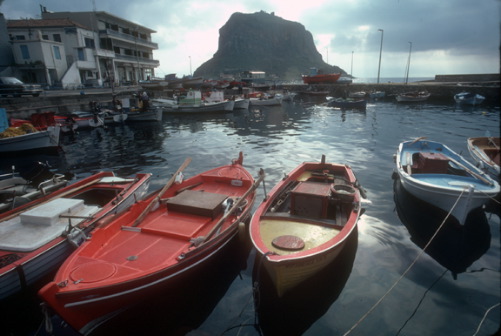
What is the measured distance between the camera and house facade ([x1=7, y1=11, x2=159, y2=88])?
135ft

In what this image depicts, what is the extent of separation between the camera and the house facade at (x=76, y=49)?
41.0 metres

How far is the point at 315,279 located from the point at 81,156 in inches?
801

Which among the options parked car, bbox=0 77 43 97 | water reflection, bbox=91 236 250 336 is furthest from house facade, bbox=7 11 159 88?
water reflection, bbox=91 236 250 336

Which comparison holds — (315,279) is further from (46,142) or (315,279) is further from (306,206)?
(46,142)

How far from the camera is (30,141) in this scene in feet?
66.2

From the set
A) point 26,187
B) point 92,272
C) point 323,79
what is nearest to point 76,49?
point 26,187

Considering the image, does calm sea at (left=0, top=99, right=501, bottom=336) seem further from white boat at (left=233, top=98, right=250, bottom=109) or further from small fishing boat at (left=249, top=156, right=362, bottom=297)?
white boat at (left=233, top=98, right=250, bottom=109)

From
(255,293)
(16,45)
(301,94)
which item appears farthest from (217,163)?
(301,94)

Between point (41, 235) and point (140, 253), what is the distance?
9.57 ft

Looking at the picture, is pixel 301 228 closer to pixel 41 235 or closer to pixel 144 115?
pixel 41 235

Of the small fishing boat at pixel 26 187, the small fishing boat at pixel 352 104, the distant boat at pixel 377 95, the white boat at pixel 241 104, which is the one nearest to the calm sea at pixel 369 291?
the small fishing boat at pixel 26 187

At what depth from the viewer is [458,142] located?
2234cm

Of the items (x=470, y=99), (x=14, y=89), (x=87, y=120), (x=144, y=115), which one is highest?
(x=14, y=89)

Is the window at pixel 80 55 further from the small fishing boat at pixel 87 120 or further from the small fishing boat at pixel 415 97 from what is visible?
the small fishing boat at pixel 415 97
